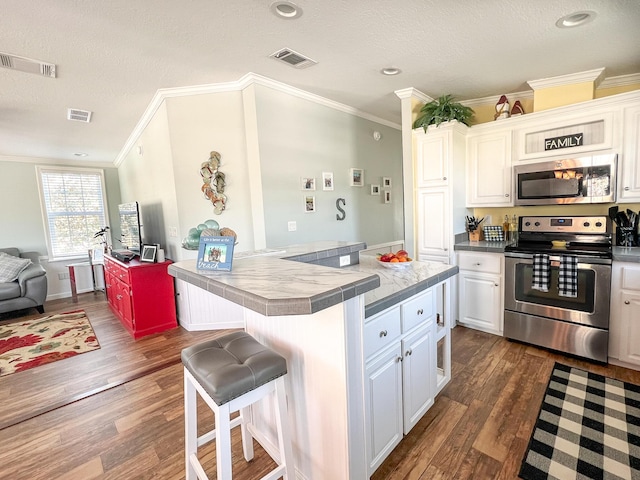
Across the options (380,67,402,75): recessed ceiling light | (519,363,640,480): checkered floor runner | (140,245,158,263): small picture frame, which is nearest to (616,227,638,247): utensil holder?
(519,363,640,480): checkered floor runner

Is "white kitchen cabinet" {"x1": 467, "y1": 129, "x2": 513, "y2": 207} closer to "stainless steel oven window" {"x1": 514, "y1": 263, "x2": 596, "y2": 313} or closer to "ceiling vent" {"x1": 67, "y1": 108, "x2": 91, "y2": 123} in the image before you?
"stainless steel oven window" {"x1": 514, "y1": 263, "x2": 596, "y2": 313}

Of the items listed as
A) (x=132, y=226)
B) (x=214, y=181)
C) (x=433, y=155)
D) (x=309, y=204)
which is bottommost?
(x=132, y=226)

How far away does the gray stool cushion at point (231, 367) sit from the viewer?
111 centimetres

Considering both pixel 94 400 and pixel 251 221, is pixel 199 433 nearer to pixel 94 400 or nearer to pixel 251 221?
pixel 94 400

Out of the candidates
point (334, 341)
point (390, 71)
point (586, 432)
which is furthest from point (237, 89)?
point (586, 432)

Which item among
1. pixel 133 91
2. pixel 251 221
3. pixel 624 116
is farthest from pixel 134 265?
pixel 624 116

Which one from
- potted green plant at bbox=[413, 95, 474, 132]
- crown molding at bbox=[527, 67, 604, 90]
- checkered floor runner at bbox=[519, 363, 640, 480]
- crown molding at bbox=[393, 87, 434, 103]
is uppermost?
crown molding at bbox=[393, 87, 434, 103]

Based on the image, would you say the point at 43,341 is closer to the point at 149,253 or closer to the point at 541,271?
the point at 149,253

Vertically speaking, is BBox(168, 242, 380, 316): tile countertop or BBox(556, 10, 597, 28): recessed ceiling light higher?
BBox(556, 10, 597, 28): recessed ceiling light

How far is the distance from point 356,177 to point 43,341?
420cm

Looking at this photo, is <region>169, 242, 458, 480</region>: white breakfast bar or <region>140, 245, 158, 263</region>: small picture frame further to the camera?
<region>140, 245, 158, 263</region>: small picture frame

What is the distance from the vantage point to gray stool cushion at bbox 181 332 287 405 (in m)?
1.11

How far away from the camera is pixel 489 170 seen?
3.19 meters

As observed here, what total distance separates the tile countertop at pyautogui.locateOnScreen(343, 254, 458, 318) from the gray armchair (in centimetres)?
478
